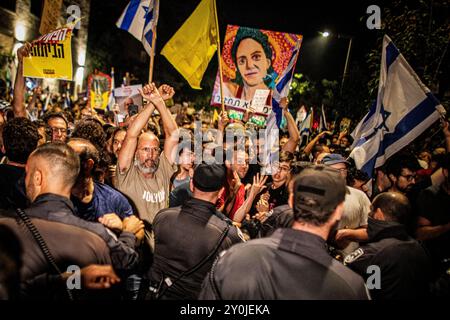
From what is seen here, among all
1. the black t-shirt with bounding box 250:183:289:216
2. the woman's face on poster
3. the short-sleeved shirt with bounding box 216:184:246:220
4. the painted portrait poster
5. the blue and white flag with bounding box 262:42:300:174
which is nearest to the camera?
the short-sleeved shirt with bounding box 216:184:246:220

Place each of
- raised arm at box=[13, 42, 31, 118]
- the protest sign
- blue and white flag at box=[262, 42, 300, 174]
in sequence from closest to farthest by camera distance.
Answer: raised arm at box=[13, 42, 31, 118] < the protest sign < blue and white flag at box=[262, 42, 300, 174]

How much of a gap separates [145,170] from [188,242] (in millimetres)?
1635

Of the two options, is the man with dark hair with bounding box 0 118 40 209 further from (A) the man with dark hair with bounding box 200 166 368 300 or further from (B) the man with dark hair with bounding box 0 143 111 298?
(A) the man with dark hair with bounding box 200 166 368 300

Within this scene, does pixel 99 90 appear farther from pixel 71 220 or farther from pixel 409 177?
pixel 71 220

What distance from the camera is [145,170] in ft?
13.7

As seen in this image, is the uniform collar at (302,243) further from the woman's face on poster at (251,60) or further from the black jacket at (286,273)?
the woman's face on poster at (251,60)

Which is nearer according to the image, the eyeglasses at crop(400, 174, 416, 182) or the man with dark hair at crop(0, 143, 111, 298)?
the man with dark hair at crop(0, 143, 111, 298)

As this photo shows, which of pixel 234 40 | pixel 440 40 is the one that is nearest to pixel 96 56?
pixel 234 40

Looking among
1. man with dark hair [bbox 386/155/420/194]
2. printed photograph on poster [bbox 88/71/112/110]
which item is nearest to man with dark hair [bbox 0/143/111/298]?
man with dark hair [bbox 386/155/420/194]

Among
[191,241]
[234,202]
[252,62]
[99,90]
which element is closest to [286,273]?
[191,241]

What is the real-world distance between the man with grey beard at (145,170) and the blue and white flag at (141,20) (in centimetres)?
223

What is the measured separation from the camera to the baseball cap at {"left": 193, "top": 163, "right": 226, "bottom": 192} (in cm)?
290
